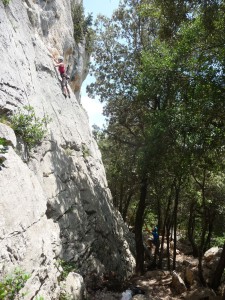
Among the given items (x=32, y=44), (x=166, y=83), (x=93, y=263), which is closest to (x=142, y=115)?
(x=166, y=83)

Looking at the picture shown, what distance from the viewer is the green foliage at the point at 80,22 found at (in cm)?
2408

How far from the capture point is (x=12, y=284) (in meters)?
5.92

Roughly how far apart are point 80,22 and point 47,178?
16.7m

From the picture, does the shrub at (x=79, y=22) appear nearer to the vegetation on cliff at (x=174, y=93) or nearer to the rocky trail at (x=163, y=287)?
the vegetation on cliff at (x=174, y=93)

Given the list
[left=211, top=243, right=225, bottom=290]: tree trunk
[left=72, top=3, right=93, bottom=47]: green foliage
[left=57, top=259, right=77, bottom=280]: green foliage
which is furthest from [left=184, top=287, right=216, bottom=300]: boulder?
[left=72, top=3, right=93, bottom=47]: green foliage

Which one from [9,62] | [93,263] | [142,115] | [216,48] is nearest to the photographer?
[9,62]

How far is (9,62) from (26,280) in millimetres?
8052

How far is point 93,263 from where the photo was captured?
13.0 meters

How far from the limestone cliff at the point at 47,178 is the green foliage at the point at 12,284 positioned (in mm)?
144

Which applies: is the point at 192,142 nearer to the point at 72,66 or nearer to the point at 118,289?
the point at 118,289

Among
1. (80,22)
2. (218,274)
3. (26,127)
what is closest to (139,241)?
(218,274)

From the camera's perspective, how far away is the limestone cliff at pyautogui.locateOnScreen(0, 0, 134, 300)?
23.3 ft

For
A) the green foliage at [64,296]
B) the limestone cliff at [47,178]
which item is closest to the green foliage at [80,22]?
the limestone cliff at [47,178]

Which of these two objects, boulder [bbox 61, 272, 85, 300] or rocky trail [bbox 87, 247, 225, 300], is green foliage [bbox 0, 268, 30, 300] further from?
rocky trail [bbox 87, 247, 225, 300]
